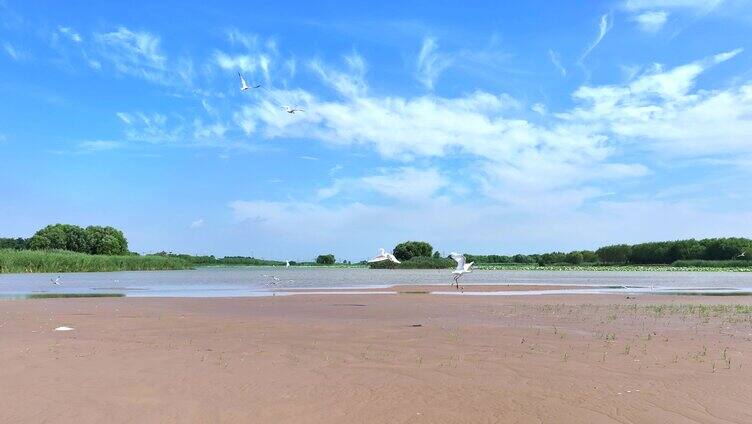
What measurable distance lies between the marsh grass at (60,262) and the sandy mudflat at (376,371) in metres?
53.5

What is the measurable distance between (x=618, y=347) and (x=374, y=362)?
469cm

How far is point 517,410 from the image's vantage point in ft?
21.8

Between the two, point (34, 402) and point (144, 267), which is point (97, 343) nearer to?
point (34, 402)

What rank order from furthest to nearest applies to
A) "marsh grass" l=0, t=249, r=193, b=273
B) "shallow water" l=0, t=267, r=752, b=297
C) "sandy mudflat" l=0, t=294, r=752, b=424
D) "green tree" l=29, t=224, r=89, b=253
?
1. "green tree" l=29, t=224, r=89, b=253
2. "marsh grass" l=0, t=249, r=193, b=273
3. "shallow water" l=0, t=267, r=752, b=297
4. "sandy mudflat" l=0, t=294, r=752, b=424

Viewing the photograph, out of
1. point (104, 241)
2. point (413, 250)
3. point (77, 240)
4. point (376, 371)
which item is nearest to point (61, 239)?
point (77, 240)

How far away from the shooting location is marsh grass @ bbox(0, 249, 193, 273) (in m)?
62.1

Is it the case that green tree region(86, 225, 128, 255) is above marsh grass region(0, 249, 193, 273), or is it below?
above

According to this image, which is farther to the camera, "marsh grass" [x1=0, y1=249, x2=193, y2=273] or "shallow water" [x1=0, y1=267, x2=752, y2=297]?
"marsh grass" [x1=0, y1=249, x2=193, y2=273]

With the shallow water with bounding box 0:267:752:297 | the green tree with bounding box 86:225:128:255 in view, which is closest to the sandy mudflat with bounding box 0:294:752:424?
the shallow water with bounding box 0:267:752:297

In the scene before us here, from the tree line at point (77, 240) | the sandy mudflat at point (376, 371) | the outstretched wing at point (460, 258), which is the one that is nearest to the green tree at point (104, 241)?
the tree line at point (77, 240)

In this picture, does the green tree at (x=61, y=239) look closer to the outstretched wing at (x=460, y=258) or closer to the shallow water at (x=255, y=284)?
the shallow water at (x=255, y=284)

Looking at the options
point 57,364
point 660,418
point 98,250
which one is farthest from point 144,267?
point 660,418

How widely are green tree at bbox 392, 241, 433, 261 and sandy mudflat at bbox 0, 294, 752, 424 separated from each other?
14288cm

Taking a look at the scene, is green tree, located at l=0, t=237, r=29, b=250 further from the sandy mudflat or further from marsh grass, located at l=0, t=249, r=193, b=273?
the sandy mudflat
